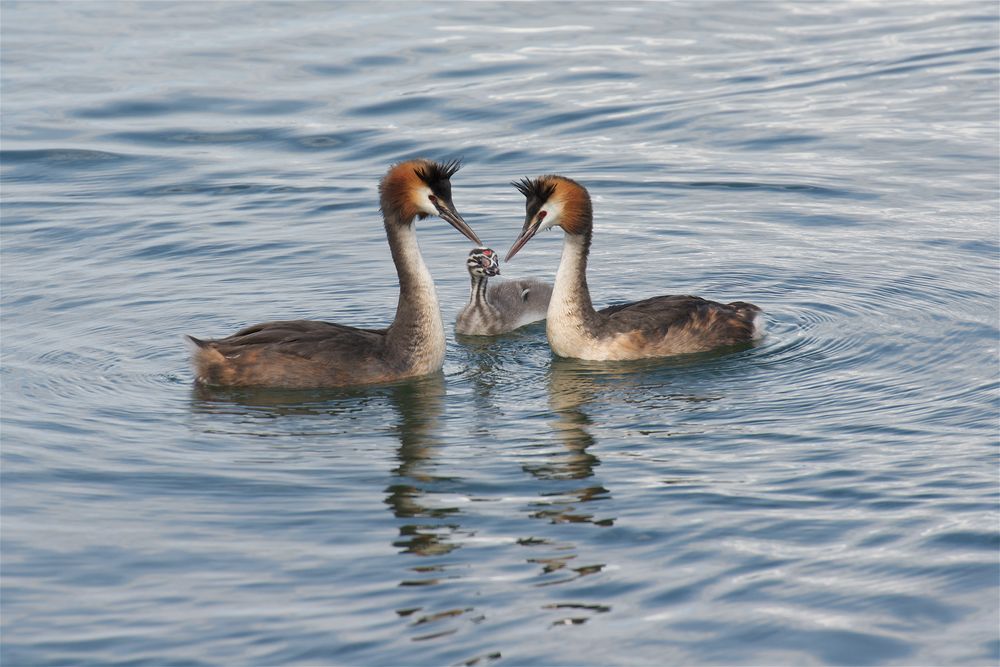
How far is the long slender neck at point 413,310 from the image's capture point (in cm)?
1186

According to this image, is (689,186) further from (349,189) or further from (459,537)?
(459,537)

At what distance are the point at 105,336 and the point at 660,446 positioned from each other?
Result: 538cm

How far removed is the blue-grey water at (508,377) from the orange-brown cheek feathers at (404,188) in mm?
1408

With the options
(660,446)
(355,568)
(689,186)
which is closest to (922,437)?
(660,446)

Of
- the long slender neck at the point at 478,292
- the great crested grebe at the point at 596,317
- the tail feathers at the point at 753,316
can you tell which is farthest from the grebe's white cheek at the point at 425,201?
the tail feathers at the point at 753,316

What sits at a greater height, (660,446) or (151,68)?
(151,68)

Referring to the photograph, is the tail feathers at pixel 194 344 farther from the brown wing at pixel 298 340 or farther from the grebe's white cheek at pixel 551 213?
the grebe's white cheek at pixel 551 213

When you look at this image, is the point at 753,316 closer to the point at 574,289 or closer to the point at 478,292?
the point at 574,289

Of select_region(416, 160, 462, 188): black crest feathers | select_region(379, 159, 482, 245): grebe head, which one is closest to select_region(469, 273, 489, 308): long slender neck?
select_region(379, 159, 482, 245): grebe head

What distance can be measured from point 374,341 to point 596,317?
1955 millimetres

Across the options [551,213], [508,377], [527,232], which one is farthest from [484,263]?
[508,377]

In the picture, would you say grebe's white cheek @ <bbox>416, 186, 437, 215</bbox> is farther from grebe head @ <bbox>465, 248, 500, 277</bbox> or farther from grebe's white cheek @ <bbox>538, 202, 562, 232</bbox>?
→ grebe head @ <bbox>465, 248, 500, 277</bbox>

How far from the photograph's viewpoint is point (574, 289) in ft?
41.3

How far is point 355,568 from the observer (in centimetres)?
848
